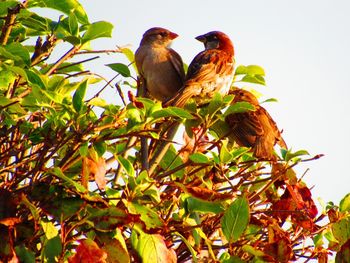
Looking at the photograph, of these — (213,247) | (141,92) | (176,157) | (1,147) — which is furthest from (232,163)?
(1,147)

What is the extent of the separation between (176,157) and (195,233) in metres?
0.42

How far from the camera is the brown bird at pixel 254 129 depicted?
2.75 meters

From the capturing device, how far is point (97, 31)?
1982mm

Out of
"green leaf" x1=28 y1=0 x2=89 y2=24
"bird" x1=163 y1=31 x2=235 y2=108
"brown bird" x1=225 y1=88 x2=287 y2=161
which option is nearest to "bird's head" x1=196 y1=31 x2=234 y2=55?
"bird" x1=163 y1=31 x2=235 y2=108

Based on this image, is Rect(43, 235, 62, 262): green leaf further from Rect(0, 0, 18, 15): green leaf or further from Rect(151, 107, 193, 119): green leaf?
Rect(0, 0, 18, 15): green leaf

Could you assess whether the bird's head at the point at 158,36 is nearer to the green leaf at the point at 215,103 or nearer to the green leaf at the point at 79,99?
the green leaf at the point at 215,103

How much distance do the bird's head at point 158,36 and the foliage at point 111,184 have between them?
991mm

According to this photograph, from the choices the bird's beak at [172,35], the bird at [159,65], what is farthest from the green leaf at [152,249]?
the bird's beak at [172,35]

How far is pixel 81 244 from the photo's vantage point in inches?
59.7

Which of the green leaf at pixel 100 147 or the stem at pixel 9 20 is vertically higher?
the stem at pixel 9 20

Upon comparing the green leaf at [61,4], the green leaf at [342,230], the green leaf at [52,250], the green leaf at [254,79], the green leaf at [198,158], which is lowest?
the green leaf at [342,230]

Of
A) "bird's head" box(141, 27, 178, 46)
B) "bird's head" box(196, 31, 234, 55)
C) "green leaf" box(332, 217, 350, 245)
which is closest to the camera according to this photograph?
"green leaf" box(332, 217, 350, 245)

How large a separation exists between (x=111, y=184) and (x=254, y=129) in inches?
45.6

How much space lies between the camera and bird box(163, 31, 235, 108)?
2.75 metres
